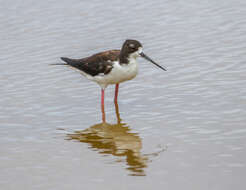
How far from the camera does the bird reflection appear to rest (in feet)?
27.8

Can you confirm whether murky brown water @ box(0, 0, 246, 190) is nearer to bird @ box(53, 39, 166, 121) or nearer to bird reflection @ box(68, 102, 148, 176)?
bird reflection @ box(68, 102, 148, 176)

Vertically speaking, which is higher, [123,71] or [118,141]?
[123,71]

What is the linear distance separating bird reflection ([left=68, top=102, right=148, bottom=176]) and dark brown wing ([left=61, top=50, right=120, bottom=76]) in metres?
1.08

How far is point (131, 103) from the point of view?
11453 mm

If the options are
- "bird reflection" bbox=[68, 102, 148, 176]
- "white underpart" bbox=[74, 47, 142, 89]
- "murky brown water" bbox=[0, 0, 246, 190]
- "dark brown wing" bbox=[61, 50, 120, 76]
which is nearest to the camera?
"murky brown water" bbox=[0, 0, 246, 190]

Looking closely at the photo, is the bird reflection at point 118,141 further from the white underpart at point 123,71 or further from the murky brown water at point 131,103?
the white underpart at point 123,71

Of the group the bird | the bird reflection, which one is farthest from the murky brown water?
the bird

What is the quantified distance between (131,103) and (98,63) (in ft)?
3.61

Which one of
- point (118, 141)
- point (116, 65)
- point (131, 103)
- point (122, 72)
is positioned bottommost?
point (118, 141)

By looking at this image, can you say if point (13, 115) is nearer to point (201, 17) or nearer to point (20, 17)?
point (201, 17)

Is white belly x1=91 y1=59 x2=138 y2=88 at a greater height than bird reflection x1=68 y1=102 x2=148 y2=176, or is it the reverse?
white belly x1=91 y1=59 x2=138 y2=88

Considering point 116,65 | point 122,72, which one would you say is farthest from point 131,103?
point 116,65

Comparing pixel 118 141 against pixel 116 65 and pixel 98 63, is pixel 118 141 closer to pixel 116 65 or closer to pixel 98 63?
pixel 116 65

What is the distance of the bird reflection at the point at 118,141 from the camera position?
847 centimetres
